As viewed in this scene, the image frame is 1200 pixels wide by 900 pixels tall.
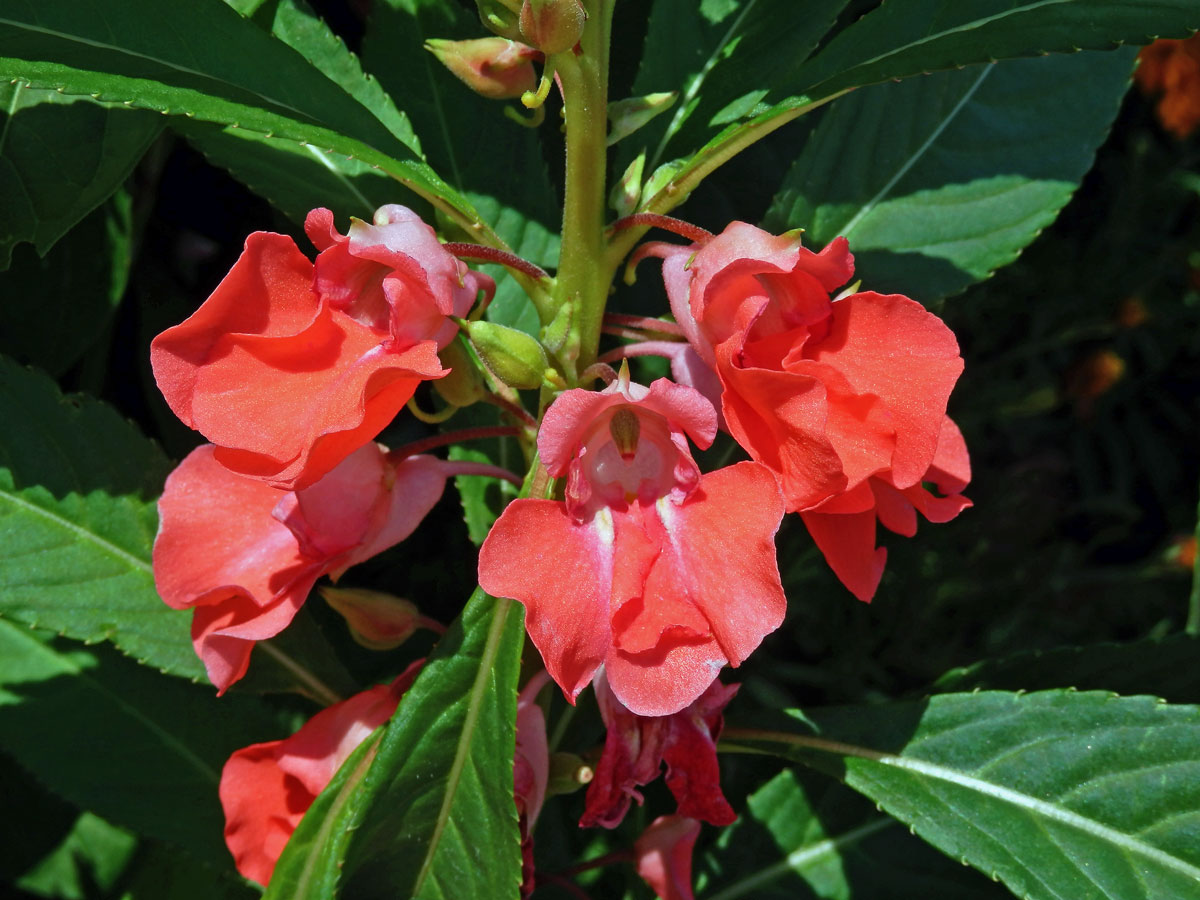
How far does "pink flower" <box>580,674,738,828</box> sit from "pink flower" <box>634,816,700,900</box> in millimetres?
142

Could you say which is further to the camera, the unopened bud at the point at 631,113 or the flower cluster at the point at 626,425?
the unopened bud at the point at 631,113

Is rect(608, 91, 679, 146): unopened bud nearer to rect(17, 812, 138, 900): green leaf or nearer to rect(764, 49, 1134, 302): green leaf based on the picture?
rect(764, 49, 1134, 302): green leaf

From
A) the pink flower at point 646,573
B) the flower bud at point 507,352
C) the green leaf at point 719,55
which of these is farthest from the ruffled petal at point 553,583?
the green leaf at point 719,55

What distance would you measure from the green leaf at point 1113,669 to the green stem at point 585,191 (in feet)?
2.21

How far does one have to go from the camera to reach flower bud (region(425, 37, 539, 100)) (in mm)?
945

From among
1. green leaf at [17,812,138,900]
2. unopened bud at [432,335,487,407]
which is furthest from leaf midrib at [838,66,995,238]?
green leaf at [17,812,138,900]

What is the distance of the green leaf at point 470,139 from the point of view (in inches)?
51.6

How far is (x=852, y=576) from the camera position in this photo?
0.96m

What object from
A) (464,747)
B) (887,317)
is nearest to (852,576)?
(887,317)

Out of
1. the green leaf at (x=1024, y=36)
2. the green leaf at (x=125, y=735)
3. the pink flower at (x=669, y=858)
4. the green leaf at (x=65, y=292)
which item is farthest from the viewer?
the green leaf at (x=65, y=292)

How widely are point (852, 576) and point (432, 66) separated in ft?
2.56

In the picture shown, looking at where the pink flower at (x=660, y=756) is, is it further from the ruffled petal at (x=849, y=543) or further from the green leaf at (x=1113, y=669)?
the green leaf at (x=1113, y=669)

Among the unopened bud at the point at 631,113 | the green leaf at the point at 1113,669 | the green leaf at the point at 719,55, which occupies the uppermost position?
the unopened bud at the point at 631,113

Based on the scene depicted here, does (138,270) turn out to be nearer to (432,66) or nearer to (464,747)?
(432,66)
